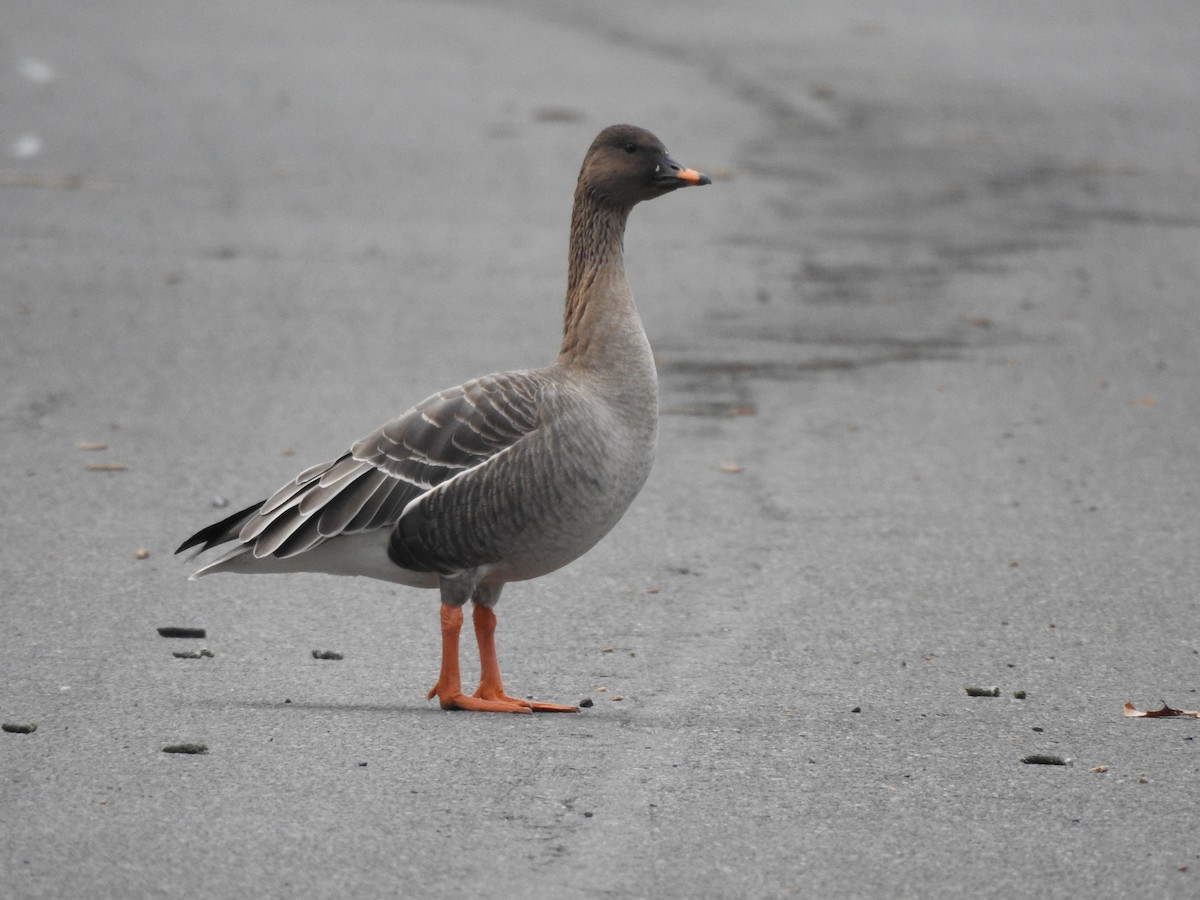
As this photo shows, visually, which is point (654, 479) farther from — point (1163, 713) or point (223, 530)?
point (1163, 713)

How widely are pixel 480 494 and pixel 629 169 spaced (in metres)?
1.32

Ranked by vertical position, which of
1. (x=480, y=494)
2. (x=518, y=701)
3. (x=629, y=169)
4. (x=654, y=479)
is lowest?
(x=518, y=701)

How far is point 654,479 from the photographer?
763cm

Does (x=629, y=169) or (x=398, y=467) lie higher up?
(x=629, y=169)

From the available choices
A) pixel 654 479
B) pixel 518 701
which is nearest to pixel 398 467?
pixel 518 701

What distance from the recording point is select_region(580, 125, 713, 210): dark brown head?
541cm

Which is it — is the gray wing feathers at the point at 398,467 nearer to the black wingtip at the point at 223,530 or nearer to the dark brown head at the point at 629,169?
the black wingtip at the point at 223,530

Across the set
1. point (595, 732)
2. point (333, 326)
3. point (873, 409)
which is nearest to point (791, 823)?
point (595, 732)

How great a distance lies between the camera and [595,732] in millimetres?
4727

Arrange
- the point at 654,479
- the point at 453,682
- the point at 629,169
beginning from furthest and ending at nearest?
the point at 654,479, the point at 629,169, the point at 453,682

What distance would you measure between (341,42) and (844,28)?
692cm

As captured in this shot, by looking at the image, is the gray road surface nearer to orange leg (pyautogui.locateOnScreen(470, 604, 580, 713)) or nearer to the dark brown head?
orange leg (pyautogui.locateOnScreen(470, 604, 580, 713))

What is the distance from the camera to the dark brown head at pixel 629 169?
5.41m

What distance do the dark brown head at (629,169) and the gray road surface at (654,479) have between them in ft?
5.12
